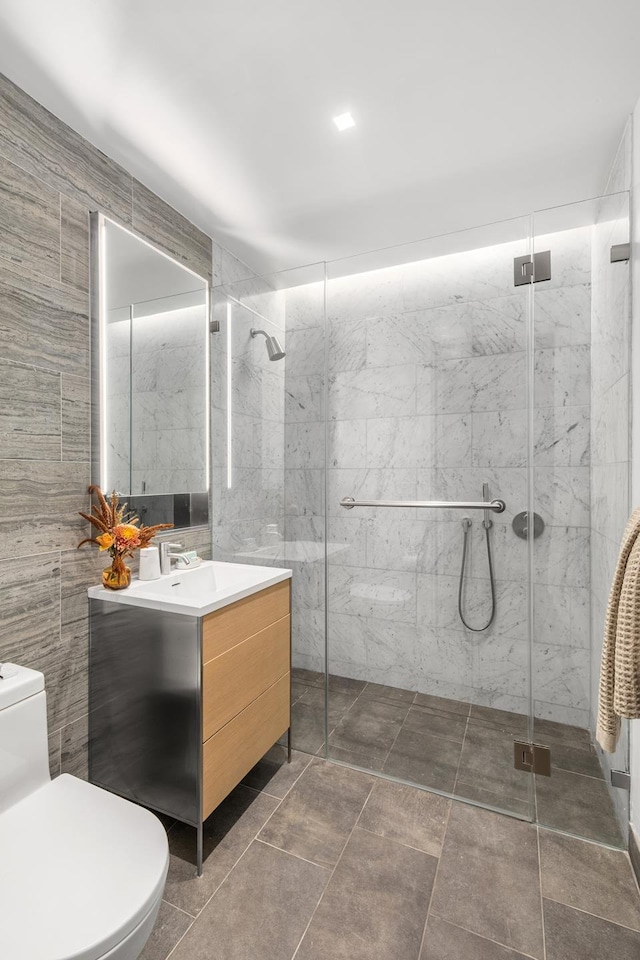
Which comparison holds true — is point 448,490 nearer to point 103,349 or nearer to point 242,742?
point 242,742

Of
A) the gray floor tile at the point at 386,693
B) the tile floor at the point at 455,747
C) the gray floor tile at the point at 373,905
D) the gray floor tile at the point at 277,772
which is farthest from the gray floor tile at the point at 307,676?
the gray floor tile at the point at 373,905

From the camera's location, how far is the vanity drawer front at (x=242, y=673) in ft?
4.91

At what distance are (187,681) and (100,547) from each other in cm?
58

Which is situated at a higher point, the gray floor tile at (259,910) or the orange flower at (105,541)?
the orange flower at (105,541)

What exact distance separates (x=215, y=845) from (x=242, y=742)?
1.06 feet

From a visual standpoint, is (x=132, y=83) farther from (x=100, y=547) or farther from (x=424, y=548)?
(x=424, y=548)

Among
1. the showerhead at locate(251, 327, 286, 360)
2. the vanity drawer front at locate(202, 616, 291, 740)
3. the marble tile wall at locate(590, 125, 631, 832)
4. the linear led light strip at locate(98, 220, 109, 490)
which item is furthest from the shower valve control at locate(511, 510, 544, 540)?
the linear led light strip at locate(98, 220, 109, 490)

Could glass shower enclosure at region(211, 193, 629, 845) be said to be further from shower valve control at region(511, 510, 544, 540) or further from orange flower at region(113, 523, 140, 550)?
orange flower at region(113, 523, 140, 550)

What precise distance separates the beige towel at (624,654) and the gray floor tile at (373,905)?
82 centimetres

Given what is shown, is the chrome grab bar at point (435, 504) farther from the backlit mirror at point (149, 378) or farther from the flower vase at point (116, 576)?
the flower vase at point (116, 576)

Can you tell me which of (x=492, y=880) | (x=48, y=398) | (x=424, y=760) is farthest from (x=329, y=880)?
(x=48, y=398)

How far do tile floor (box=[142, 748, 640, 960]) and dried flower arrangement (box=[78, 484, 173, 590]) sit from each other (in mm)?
933

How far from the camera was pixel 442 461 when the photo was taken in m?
1.92

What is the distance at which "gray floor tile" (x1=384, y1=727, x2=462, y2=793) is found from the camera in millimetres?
1879
